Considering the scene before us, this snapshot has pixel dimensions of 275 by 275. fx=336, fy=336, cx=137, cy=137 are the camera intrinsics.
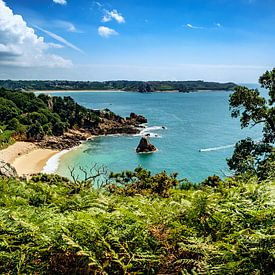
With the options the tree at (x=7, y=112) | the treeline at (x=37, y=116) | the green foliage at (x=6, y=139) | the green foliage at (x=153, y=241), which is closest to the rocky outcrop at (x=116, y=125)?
the treeline at (x=37, y=116)

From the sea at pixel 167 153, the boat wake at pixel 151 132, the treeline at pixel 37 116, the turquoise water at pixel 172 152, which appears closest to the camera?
the sea at pixel 167 153

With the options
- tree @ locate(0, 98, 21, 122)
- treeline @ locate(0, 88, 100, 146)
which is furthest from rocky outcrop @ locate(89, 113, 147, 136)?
tree @ locate(0, 98, 21, 122)

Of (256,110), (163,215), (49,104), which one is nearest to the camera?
(163,215)

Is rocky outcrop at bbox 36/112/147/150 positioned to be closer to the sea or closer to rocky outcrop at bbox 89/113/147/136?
rocky outcrop at bbox 89/113/147/136

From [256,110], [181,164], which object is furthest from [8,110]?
[256,110]

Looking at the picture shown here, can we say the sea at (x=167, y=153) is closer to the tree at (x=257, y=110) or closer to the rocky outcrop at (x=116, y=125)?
the rocky outcrop at (x=116, y=125)

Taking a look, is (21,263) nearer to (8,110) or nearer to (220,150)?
(220,150)
